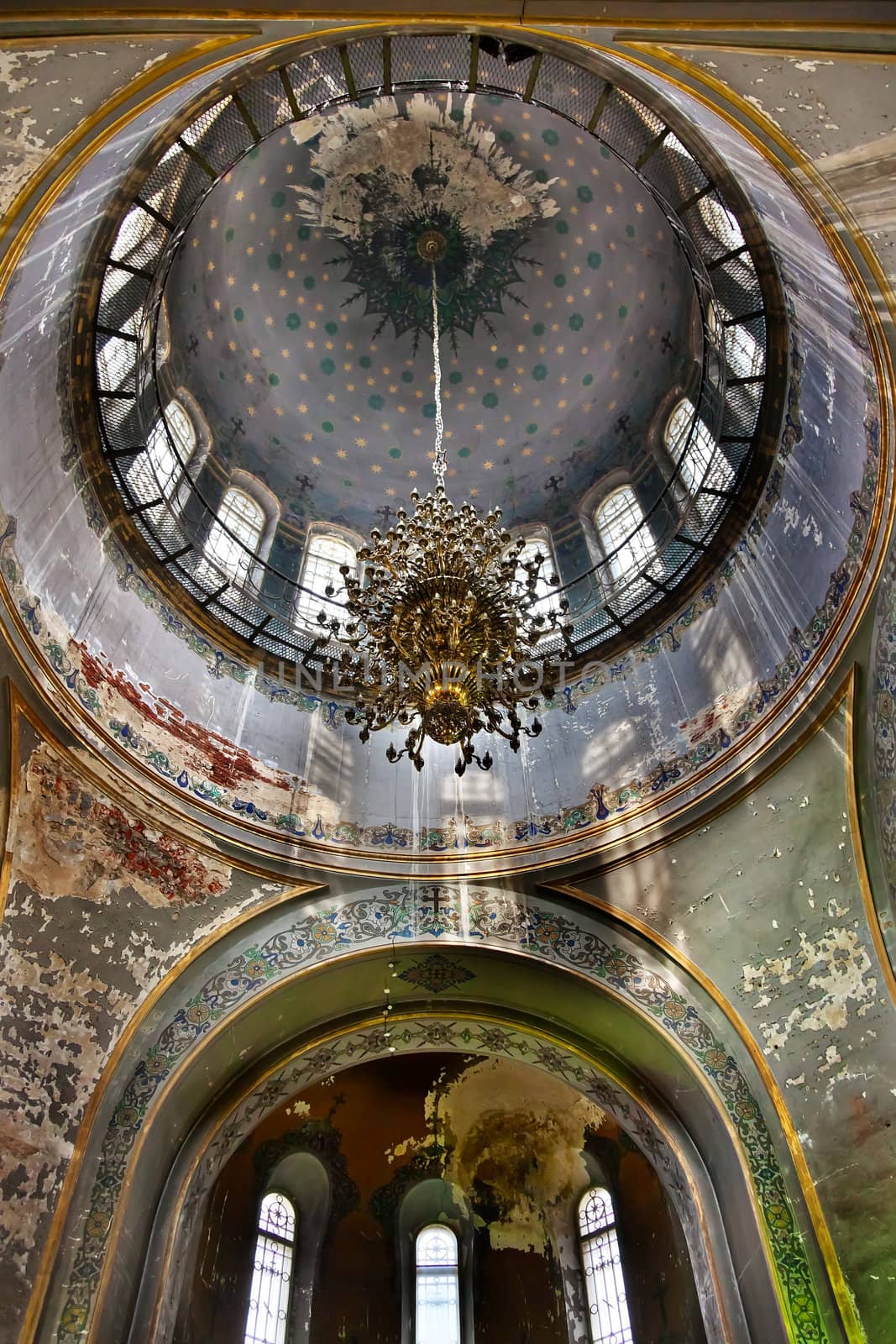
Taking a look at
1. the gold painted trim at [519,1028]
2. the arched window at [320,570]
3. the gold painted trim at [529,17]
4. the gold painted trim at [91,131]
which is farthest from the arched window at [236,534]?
the gold painted trim at [529,17]

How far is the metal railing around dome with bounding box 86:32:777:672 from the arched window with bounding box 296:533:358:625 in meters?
0.16

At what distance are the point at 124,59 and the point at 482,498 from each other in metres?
9.03

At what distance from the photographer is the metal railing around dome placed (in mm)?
7156

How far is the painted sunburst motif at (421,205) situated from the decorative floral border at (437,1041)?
25.9ft

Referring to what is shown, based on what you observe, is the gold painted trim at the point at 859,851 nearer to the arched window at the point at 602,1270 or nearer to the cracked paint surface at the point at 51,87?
the arched window at the point at 602,1270

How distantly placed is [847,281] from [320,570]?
723 centimetres

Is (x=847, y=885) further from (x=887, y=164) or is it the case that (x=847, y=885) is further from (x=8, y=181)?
(x=8, y=181)

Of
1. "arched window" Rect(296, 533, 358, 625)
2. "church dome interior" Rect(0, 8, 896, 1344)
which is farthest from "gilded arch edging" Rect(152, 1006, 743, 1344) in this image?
"arched window" Rect(296, 533, 358, 625)

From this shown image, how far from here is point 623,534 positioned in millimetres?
11812

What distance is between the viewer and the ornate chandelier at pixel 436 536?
809 centimetres

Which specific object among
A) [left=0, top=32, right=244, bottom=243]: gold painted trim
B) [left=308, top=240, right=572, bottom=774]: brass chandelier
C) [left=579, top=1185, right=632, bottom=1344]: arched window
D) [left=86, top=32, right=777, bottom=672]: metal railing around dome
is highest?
[left=86, top=32, right=777, bottom=672]: metal railing around dome

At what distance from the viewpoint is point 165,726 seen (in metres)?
9.45

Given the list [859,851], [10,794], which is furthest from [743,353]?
[10,794]

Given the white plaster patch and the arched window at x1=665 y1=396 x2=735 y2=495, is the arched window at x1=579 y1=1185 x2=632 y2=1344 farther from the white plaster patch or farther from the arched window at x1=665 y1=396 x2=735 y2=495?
the arched window at x1=665 y1=396 x2=735 y2=495
